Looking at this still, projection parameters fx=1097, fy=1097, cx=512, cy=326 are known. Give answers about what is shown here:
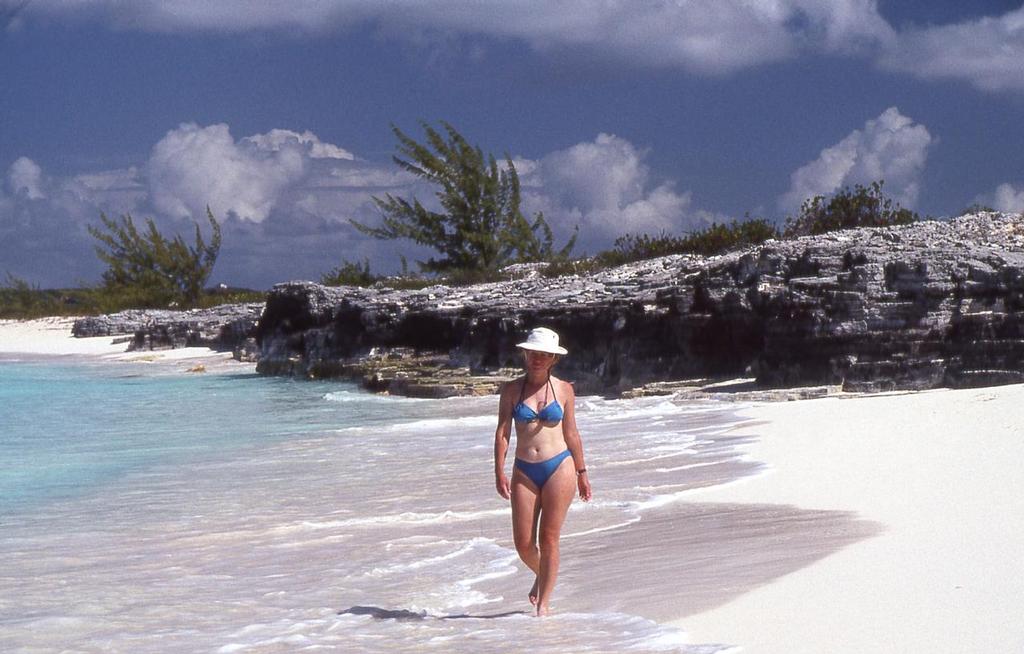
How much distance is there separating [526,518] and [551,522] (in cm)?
13

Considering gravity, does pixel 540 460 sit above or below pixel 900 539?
above

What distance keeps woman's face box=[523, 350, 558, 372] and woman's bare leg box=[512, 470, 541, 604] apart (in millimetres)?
529

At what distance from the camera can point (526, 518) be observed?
5.38 metres

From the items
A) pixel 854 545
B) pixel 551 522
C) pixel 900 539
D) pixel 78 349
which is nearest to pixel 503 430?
pixel 551 522

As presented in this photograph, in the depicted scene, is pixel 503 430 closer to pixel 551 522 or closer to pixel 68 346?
pixel 551 522

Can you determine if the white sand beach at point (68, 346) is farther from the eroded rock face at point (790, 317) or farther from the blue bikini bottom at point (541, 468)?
the blue bikini bottom at point (541, 468)

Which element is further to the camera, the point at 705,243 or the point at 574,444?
the point at 705,243

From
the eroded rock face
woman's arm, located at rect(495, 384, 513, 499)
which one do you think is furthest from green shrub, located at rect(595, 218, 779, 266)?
woman's arm, located at rect(495, 384, 513, 499)

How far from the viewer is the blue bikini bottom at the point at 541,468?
5383 millimetres

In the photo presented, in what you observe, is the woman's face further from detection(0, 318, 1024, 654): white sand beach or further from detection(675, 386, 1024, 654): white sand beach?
detection(675, 386, 1024, 654): white sand beach

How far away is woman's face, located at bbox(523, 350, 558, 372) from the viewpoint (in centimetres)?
543

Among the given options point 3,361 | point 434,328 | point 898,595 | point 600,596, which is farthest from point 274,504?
point 3,361

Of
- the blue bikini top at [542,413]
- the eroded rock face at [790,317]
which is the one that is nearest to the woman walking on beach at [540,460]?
the blue bikini top at [542,413]

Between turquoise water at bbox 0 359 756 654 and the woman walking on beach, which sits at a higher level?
the woman walking on beach
